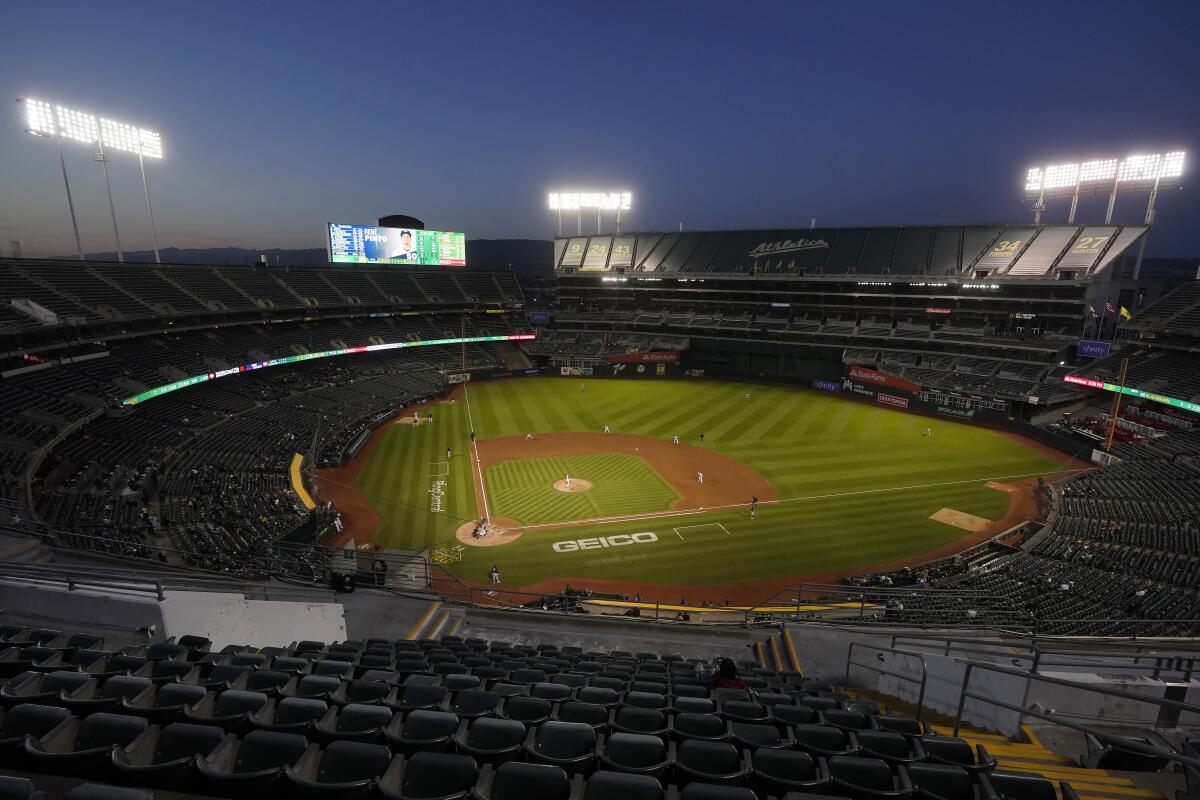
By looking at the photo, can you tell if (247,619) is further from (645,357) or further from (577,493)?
(645,357)

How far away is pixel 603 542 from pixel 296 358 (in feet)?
119

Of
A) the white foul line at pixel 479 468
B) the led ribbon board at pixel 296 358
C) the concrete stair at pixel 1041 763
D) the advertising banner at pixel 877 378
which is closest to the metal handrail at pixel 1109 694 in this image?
the concrete stair at pixel 1041 763

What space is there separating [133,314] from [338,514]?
2295 centimetres

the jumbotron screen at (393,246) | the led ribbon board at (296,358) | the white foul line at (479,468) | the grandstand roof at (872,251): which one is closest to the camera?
the white foul line at (479,468)

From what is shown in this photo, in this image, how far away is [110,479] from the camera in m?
24.2

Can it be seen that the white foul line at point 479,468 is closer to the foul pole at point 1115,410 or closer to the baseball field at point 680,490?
the baseball field at point 680,490

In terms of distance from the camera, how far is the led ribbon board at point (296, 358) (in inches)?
1362

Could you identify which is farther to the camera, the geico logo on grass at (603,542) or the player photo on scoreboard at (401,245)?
the player photo on scoreboard at (401,245)

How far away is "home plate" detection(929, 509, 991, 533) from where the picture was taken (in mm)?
27016

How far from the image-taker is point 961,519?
27734mm

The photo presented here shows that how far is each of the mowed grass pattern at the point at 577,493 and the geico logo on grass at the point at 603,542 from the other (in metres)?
2.41

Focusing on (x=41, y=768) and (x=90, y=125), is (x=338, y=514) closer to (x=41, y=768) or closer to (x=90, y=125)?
(x=41, y=768)

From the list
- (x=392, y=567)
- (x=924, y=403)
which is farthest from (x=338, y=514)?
(x=924, y=403)

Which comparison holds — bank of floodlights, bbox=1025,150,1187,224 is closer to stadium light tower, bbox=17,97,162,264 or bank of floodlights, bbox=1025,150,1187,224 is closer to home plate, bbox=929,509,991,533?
home plate, bbox=929,509,991,533
